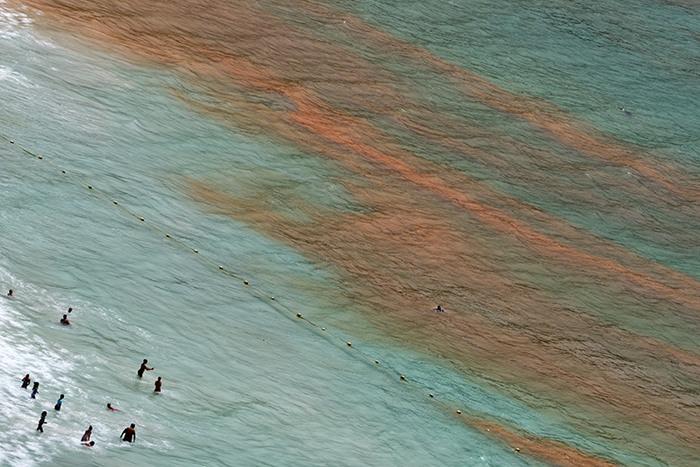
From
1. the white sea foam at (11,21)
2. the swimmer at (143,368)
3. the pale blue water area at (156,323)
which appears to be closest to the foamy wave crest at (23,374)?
the pale blue water area at (156,323)

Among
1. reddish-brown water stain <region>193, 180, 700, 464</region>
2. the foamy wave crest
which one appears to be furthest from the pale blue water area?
reddish-brown water stain <region>193, 180, 700, 464</region>

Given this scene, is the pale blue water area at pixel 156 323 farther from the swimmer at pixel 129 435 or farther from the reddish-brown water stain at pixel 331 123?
the reddish-brown water stain at pixel 331 123

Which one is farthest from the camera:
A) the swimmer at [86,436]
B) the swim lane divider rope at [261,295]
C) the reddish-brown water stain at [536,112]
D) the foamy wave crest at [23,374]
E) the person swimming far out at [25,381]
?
the reddish-brown water stain at [536,112]

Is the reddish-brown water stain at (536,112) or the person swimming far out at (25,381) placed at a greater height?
the reddish-brown water stain at (536,112)

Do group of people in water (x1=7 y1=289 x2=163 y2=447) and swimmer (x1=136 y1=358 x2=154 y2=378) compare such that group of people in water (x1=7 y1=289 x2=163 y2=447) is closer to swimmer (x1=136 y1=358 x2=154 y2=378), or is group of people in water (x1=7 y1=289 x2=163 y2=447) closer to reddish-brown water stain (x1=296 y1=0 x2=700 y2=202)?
swimmer (x1=136 y1=358 x2=154 y2=378)

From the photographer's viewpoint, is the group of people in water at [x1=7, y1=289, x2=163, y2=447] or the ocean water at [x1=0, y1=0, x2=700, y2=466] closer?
Result: the group of people in water at [x1=7, y1=289, x2=163, y2=447]

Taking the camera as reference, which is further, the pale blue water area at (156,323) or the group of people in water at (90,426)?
the pale blue water area at (156,323)

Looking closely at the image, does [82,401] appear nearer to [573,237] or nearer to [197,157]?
[197,157]

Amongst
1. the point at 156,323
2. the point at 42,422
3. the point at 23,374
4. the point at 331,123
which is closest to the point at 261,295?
the point at 156,323

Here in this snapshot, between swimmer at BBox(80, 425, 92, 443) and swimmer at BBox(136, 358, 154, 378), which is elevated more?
swimmer at BBox(80, 425, 92, 443)
